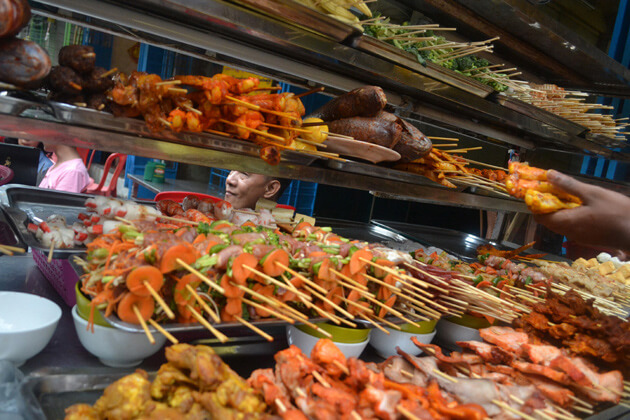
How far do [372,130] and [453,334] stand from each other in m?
1.53

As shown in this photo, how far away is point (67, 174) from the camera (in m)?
5.48

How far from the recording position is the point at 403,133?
3.16 metres

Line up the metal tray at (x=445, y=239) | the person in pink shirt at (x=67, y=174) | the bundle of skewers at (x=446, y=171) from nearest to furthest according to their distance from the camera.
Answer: the bundle of skewers at (x=446, y=171)
the metal tray at (x=445, y=239)
the person in pink shirt at (x=67, y=174)

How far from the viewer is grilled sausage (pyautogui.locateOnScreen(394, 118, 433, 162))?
3141mm

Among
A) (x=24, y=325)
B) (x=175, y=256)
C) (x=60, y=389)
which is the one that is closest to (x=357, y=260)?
(x=175, y=256)

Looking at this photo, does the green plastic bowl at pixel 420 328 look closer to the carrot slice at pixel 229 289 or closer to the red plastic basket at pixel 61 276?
the carrot slice at pixel 229 289

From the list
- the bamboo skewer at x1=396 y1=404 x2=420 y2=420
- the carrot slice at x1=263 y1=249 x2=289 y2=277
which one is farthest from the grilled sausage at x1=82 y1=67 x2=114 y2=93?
the bamboo skewer at x1=396 y1=404 x2=420 y2=420

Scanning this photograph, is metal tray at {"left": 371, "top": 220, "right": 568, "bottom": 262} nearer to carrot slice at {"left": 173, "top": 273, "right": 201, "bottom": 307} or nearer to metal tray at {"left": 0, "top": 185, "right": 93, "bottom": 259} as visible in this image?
metal tray at {"left": 0, "top": 185, "right": 93, "bottom": 259}

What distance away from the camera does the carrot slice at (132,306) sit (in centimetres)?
163

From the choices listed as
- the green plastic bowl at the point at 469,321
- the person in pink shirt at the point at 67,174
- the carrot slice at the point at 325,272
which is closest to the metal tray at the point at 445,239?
the green plastic bowl at the point at 469,321

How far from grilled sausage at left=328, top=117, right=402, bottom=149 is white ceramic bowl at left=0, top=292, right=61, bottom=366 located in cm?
205

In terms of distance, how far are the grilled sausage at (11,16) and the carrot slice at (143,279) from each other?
1.06m

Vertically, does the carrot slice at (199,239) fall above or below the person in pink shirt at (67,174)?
above

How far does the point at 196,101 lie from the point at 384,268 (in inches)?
53.3
